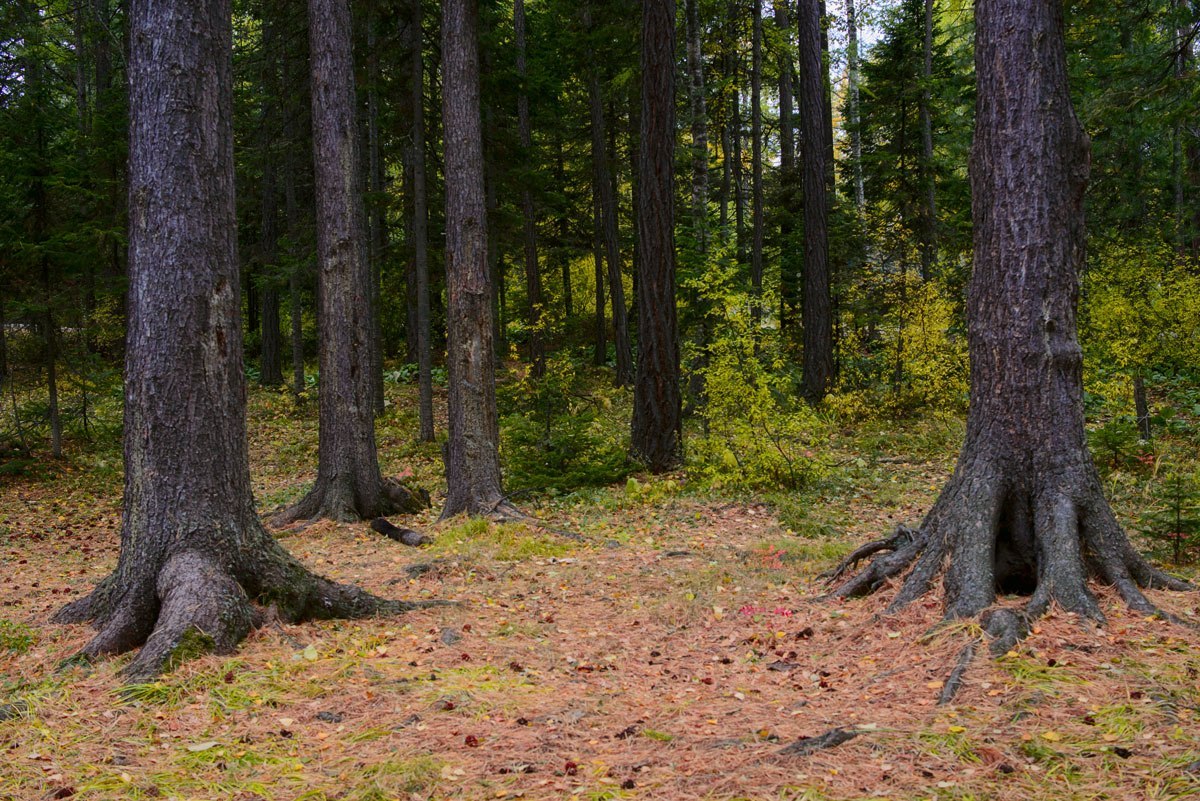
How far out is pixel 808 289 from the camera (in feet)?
53.5

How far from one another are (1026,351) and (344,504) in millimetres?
7827

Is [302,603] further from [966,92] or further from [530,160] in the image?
[966,92]

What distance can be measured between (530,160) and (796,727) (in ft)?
46.5

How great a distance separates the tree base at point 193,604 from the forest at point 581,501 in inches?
0.8

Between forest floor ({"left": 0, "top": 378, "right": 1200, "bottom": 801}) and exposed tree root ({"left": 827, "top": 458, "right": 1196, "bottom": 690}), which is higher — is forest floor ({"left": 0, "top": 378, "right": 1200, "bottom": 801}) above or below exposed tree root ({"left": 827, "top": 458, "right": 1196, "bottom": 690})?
below

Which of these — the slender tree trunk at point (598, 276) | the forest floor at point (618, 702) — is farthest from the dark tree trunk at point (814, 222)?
the forest floor at point (618, 702)

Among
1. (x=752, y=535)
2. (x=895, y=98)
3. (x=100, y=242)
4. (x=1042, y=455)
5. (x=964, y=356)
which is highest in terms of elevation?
(x=895, y=98)

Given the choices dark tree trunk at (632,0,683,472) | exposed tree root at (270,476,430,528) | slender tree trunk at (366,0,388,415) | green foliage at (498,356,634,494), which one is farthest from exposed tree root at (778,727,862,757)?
slender tree trunk at (366,0,388,415)

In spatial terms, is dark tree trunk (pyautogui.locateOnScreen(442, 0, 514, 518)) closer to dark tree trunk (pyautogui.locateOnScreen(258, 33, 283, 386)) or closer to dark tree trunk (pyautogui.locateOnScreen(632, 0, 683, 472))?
dark tree trunk (pyautogui.locateOnScreen(632, 0, 683, 472))

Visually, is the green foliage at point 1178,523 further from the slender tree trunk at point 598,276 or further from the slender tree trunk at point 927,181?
the slender tree trunk at point 598,276

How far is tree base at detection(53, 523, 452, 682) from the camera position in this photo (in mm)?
4348

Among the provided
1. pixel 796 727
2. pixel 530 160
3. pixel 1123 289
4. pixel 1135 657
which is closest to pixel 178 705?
pixel 796 727

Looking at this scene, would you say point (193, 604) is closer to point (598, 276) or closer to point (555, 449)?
point (555, 449)

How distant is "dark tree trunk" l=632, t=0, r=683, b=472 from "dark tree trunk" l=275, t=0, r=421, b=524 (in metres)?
3.76
